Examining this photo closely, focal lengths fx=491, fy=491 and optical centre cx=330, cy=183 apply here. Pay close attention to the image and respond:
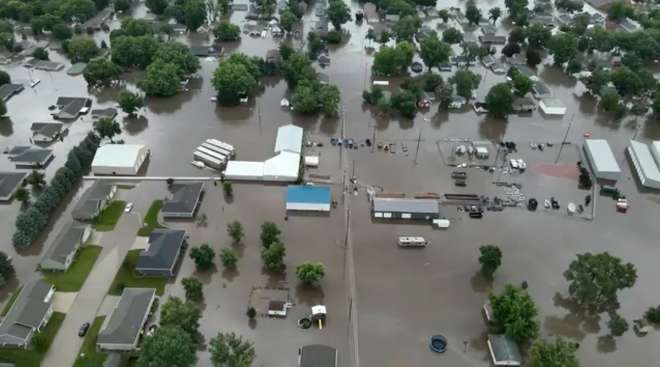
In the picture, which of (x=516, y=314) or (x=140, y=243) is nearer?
(x=516, y=314)

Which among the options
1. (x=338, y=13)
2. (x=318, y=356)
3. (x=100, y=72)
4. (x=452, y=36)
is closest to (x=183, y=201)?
(x=318, y=356)

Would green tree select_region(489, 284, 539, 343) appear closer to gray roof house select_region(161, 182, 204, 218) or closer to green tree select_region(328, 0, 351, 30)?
gray roof house select_region(161, 182, 204, 218)

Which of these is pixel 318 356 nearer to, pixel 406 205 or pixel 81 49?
pixel 406 205

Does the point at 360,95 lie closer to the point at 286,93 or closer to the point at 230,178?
the point at 286,93

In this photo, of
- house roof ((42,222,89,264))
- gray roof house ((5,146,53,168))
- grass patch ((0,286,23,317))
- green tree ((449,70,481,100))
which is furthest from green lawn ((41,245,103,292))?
green tree ((449,70,481,100))

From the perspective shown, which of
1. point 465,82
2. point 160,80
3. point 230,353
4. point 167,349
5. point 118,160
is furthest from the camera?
point 465,82

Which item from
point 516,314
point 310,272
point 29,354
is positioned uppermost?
point 310,272

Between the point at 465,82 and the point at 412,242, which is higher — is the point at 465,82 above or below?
above
